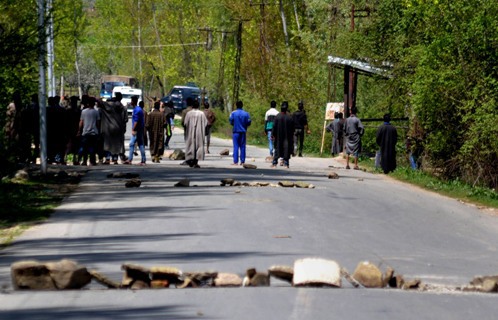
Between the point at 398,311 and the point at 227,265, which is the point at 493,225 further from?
the point at 398,311

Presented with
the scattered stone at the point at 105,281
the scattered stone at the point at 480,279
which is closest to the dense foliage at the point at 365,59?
the scattered stone at the point at 105,281

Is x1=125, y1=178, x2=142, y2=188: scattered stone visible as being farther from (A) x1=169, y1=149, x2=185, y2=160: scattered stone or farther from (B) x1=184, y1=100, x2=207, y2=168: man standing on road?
(A) x1=169, y1=149, x2=185, y2=160: scattered stone

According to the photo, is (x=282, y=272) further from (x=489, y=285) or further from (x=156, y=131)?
(x=156, y=131)

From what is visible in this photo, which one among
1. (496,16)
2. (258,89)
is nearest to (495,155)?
(496,16)

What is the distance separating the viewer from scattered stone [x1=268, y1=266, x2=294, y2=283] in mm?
12891

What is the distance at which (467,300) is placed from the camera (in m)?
12.4

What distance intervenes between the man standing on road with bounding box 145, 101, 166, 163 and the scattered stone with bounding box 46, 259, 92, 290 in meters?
27.2

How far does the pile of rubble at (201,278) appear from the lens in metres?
12.4

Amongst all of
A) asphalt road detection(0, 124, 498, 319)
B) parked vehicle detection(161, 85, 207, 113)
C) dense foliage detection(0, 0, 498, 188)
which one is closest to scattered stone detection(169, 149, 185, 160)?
dense foliage detection(0, 0, 498, 188)

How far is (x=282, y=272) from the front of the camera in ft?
42.3

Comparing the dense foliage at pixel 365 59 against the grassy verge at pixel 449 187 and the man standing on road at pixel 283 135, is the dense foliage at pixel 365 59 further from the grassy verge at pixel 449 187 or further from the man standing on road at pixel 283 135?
the man standing on road at pixel 283 135

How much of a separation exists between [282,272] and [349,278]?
96 cm

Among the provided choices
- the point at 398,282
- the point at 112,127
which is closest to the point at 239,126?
the point at 112,127

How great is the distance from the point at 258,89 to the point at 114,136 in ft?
132
